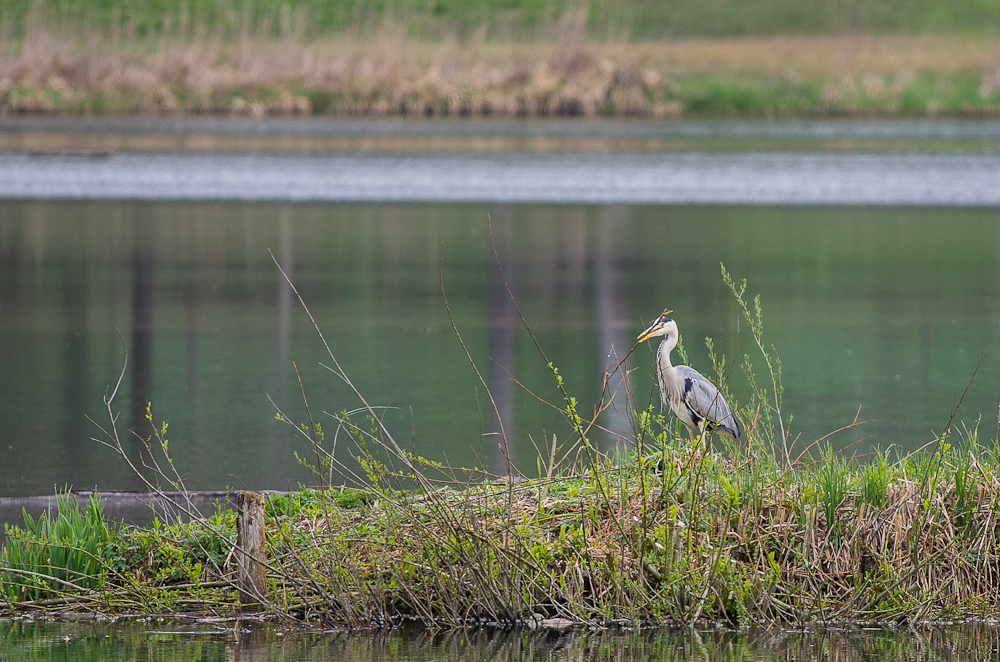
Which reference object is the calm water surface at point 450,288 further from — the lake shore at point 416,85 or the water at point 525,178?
the lake shore at point 416,85

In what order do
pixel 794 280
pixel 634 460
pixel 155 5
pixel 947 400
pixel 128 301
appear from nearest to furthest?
pixel 634 460
pixel 947 400
pixel 128 301
pixel 794 280
pixel 155 5

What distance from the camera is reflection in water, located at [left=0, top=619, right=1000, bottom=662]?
18.0ft

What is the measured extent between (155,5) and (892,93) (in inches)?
1380

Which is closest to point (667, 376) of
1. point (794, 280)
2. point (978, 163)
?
point (794, 280)

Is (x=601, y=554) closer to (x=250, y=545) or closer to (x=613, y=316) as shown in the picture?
(x=250, y=545)

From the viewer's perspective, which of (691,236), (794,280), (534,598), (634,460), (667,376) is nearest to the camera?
(534,598)

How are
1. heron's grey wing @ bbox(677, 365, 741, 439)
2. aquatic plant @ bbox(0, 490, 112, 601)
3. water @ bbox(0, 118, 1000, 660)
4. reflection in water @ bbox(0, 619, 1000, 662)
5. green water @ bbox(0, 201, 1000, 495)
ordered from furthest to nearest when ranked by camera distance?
green water @ bbox(0, 201, 1000, 495)
water @ bbox(0, 118, 1000, 660)
heron's grey wing @ bbox(677, 365, 741, 439)
aquatic plant @ bbox(0, 490, 112, 601)
reflection in water @ bbox(0, 619, 1000, 662)

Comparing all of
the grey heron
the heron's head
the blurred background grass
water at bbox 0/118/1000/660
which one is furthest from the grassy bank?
the blurred background grass

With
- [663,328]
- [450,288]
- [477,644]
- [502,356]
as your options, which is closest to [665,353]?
[663,328]

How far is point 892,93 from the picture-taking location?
47750mm

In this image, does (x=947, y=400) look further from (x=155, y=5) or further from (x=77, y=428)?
(x=155, y=5)

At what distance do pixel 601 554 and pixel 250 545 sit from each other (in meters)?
1.41

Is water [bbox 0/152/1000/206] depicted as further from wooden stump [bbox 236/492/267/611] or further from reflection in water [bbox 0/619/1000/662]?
reflection in water [bbox 0/619/1000/662]

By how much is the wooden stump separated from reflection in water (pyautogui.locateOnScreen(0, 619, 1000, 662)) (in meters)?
0.15
